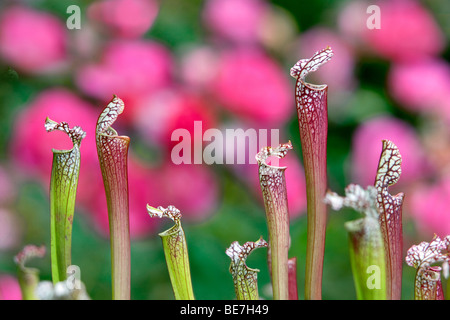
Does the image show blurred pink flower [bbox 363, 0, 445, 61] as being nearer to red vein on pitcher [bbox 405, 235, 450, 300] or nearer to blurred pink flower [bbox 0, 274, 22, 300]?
red vein on pitcher [bbox 405, 235, 450, 300]

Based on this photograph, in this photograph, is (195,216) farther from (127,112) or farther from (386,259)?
(386,259)

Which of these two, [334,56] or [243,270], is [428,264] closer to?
[243,270]

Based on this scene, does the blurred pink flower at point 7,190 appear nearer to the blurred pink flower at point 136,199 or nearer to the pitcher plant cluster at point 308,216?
the blurred pink flower at point 136,199

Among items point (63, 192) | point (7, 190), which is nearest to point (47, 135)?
point (7, 190)

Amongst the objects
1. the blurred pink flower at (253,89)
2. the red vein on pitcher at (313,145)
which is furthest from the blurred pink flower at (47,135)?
the red vein on pitcher at (313,145)

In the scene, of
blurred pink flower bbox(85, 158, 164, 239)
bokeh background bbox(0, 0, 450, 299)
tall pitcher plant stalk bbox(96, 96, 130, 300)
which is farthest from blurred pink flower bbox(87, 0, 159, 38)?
tall pitcher plant stalk bbox(96, 96, 130, 300)

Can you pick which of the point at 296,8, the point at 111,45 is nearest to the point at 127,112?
the point at 111,45
